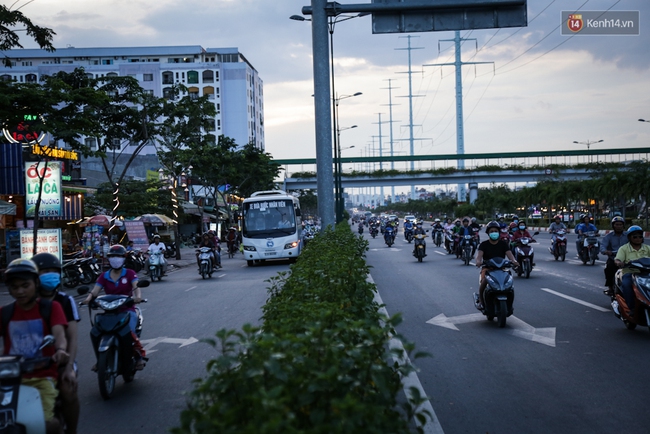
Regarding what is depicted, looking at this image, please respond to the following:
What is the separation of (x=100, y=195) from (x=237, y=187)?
16.4m

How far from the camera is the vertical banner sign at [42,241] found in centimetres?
2203

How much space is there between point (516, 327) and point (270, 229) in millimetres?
20163

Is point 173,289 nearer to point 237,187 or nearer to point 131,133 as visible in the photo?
point 131,133

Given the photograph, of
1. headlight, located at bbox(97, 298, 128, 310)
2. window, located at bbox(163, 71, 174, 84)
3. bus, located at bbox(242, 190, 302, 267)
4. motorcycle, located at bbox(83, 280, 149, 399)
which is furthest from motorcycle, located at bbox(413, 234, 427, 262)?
window, located at bbox(163, 71, 174, 84)

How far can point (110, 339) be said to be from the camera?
293 inches

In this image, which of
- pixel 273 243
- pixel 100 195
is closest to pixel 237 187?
pixel 100 195

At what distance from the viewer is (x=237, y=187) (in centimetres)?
5919

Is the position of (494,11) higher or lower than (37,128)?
higher

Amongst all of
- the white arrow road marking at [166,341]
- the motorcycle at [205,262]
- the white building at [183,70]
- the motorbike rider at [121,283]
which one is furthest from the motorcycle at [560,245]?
the white building at [183,70]

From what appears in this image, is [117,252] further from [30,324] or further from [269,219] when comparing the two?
[269,219]

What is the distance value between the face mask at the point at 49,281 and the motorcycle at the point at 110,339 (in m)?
1.78

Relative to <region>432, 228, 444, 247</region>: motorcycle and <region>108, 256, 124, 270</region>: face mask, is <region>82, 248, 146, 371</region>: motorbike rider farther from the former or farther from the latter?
<region>432, 228, 444, 247</region>: motorcycle

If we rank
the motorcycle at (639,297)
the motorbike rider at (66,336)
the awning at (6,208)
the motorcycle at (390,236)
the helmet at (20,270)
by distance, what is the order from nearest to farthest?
1. the helmet at (20,270)
2. the motorbike rider at (66,336)
3. the motorcycle at (639,297)
4. the awning at (6,208)
5. the motorcycle at (390,236)

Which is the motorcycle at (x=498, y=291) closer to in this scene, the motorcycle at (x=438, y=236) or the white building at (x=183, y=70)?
the motorcycle at (x=438, y=236)
